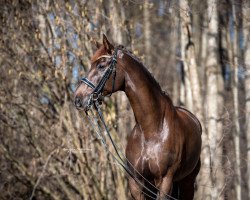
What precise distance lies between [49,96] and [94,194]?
6.82 ft

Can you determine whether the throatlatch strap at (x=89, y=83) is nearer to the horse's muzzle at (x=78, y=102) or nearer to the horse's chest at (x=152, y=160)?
the horse's muzzle at (x=78, y=102)

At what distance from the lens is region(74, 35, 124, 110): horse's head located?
5.49 m

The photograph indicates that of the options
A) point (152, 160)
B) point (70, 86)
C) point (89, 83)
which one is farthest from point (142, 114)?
point (70, 86)

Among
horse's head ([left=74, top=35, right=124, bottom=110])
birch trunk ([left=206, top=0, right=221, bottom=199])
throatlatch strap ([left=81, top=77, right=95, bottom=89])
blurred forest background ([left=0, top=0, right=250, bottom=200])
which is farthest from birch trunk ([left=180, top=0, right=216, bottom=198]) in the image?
throatlatch strap ([left=81, top=77, right=95, bottom=89])

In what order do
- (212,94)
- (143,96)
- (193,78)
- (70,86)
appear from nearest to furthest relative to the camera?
1. (143,96)
2. (212,94)
3. (193,78)
4. (70,86)

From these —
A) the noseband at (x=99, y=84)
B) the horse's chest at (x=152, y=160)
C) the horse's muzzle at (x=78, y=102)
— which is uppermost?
the noseband at (x=99, y=84)

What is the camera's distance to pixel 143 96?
18.5ft

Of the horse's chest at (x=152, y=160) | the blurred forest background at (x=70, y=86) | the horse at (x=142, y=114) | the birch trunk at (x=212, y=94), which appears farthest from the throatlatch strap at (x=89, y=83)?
the blurred forest background at (x=70, y=86)

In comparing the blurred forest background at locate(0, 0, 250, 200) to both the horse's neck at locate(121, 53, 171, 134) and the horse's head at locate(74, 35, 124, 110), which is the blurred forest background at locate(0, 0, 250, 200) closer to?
the horse's neck at locate(121, 53, 171, 134)

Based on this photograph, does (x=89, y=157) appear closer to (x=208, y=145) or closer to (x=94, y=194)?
(x=94, y=194)

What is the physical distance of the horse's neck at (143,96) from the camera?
18.4ft

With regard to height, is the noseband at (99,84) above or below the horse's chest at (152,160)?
above

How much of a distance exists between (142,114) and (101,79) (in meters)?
0.58

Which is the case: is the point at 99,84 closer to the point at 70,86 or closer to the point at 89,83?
the point at 89,83
